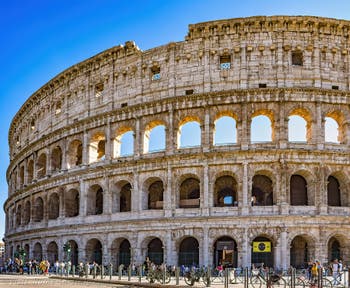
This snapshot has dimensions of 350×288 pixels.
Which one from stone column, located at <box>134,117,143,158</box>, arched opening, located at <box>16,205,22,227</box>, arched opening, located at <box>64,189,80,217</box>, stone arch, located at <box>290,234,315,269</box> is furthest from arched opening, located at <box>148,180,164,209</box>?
arched opening, located at <box>16,205,22,227</box>

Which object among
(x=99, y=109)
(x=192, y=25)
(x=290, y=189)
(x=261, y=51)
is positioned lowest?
(x=290, y=189)

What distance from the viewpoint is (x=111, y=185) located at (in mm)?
31844

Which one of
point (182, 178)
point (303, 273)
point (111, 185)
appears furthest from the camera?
point (111, 185)

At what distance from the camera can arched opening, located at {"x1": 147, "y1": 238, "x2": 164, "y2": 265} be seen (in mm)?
30177

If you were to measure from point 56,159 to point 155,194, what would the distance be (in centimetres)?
1096

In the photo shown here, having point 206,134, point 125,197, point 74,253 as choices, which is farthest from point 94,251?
point 206,134

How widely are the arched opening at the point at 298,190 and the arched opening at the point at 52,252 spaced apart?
18072mm

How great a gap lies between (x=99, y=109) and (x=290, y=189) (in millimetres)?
14431

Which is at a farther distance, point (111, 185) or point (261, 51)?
point (111, 185)

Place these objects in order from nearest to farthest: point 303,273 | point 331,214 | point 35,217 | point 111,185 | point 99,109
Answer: point 303,273
point 331,214
point 111,185
point 99,109
point 35,217

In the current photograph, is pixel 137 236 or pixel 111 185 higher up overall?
pixel 111 185

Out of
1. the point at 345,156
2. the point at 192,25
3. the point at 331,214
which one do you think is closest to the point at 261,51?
the point at 192,25

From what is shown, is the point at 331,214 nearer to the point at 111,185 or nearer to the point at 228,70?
the point at 228,70

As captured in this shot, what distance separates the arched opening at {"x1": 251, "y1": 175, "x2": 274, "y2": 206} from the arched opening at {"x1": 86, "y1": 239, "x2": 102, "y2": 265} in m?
11.5
